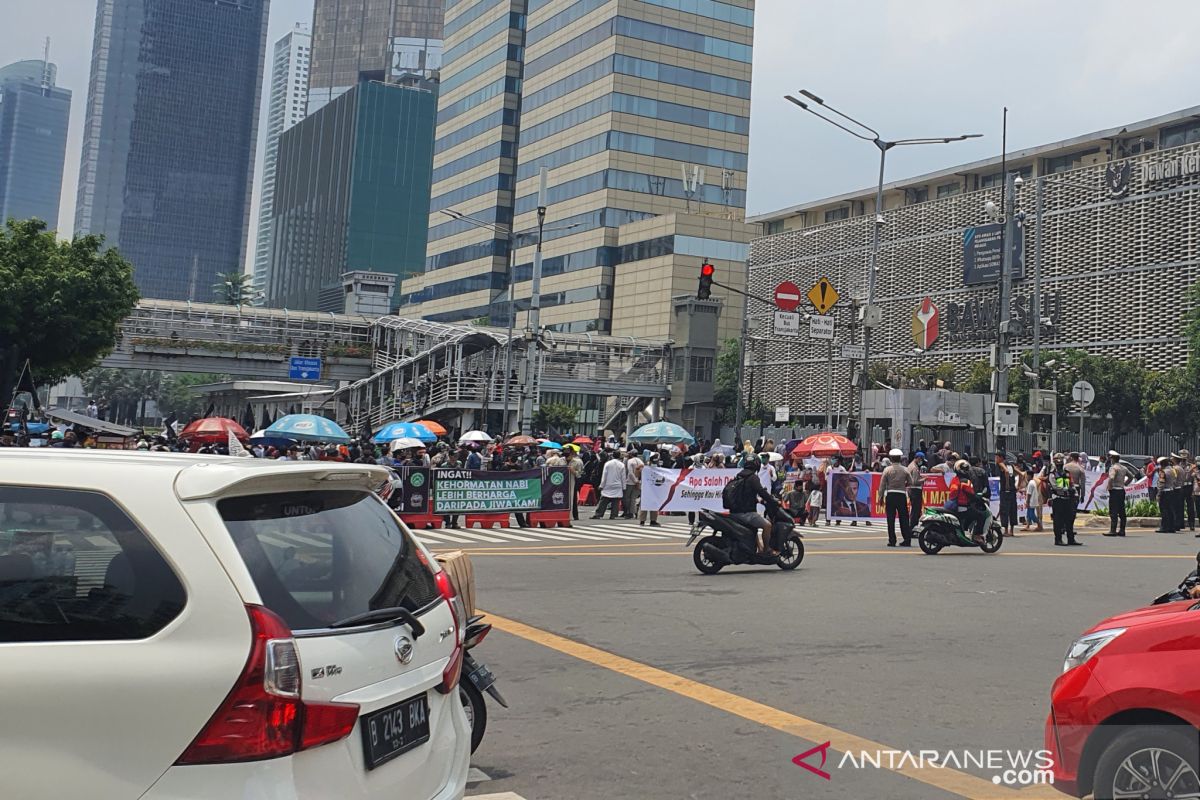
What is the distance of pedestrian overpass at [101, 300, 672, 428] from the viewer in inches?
1962

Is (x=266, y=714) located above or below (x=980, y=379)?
below

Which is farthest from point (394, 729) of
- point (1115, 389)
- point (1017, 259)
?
point (1017, 259)

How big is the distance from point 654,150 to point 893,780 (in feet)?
243

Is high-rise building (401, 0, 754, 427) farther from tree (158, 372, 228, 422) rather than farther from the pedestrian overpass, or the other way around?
tree (158, 372, 228, 422)

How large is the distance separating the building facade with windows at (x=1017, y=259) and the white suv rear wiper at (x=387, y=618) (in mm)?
30100

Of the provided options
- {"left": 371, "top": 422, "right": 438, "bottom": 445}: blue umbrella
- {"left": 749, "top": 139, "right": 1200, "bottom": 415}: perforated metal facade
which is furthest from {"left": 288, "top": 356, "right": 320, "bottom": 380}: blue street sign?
{"left": 371, "top": 422, "right": 438, "bottom": 445}: blue umbrella

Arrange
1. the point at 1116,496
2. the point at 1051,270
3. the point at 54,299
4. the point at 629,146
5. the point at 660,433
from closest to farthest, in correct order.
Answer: the point at 1116,496, the point at 660,433, the point at 54,299, the point at 1051,270, the point at 629,146

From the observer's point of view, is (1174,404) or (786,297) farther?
(1174,404)

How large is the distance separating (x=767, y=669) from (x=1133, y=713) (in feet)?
13.2

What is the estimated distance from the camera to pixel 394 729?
3.34 m

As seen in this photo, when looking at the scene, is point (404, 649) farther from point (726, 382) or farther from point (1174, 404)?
point (726, 382)

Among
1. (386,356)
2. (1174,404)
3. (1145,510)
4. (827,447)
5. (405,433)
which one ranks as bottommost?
(1145,510)

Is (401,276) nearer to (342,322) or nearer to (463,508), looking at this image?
(342,322)

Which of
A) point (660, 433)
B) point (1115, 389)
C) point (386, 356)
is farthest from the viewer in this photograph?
point (386, 356)
